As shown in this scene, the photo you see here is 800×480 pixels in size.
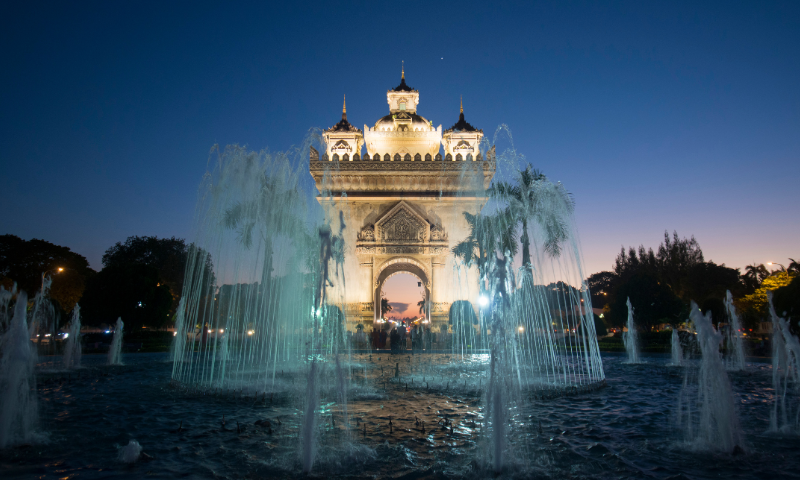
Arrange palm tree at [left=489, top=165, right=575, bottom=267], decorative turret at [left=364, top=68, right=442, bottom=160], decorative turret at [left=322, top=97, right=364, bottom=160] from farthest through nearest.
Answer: decorative turret at [left=364, top=68, right=442, bottom=160]
decorative turret at [left=322, top=97, right=364, bottom=160]
palm tree at [left=489, top=165, right=575, bottom=267]

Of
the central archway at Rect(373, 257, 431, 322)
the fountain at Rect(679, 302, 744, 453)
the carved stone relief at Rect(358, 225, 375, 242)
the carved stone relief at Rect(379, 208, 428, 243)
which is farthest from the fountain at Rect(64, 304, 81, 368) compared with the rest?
the fountain at Rect(679, 302, 744, 453)

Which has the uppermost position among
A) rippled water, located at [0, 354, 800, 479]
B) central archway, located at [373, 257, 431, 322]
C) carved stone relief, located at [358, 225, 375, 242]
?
carved stone relief, located at [358, 225, 375, 242]

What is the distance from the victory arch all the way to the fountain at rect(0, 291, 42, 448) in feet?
67.1

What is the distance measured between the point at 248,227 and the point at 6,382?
1035cm

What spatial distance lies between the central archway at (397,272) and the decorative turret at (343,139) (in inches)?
307

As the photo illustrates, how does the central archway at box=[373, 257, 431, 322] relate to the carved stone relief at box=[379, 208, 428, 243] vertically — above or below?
below

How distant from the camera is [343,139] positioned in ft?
101

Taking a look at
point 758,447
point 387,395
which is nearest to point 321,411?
point 387,395

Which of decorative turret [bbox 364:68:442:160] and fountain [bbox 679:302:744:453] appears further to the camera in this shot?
decorative turret [bbox 364:68:442:160]

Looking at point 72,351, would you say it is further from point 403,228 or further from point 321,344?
point 403,228

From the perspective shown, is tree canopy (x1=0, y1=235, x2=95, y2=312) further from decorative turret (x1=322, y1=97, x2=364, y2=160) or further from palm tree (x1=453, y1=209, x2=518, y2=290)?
palm tree (x1=453, y1=209, x2=518, y2=290)

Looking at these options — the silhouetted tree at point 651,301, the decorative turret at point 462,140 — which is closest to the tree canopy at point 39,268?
the decorative turret at point 462,140

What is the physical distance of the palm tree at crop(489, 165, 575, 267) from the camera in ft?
66.2

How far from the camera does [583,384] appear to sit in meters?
10.0
